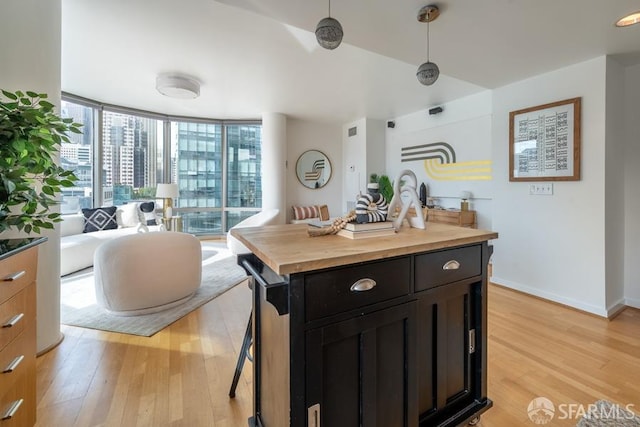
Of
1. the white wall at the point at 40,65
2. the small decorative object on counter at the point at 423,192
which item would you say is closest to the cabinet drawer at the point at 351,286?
the white wall at the point at 40,65

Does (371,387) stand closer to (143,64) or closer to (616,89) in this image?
(616,89)

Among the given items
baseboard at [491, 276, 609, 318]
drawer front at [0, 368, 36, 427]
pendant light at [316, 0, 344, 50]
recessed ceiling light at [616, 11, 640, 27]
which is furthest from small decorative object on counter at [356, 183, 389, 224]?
baseboard at [491, 276, 609, 318]

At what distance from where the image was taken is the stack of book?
1.24 metres

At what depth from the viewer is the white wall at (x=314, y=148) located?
610 cm

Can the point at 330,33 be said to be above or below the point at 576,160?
above

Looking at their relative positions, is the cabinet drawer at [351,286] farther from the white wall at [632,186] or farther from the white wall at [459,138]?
the white wall at [459,138]

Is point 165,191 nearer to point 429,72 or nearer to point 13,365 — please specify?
point 13,365

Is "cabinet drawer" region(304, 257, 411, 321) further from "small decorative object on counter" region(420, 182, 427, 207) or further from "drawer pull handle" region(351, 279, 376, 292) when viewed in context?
"small decorative object on counter" region(420, 182, 427, 207)

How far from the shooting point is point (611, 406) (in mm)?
1521

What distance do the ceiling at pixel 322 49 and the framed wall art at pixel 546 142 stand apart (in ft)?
1.35

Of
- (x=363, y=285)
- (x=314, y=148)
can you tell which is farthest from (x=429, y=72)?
(x=314, y=148)

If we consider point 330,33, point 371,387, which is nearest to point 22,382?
point 371,387

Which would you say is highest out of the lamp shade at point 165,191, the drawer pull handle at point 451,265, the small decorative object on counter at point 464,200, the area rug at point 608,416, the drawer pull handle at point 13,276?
the lamp shade at point 165,191

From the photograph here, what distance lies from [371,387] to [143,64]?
13.0ft
